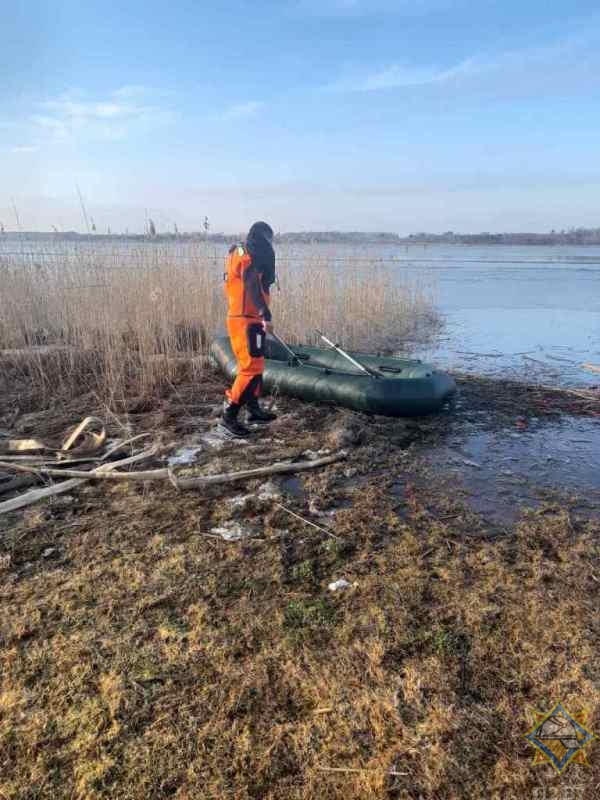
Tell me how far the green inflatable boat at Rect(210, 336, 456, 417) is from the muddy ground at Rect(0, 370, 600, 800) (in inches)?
Answer: 41.0

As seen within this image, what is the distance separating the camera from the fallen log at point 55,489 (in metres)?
3.14

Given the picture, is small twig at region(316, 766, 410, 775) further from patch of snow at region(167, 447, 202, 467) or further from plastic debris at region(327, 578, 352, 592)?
patch of snow at region(167, 447, 202, 467)

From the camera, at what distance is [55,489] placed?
334 cm

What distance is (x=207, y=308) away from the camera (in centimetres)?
791

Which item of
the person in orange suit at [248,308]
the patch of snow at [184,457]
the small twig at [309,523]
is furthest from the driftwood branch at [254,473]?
the person in orange suit at [248,308]

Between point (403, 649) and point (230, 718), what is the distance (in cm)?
74

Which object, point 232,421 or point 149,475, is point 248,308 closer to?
point 232,421

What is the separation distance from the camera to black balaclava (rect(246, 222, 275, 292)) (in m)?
4.49

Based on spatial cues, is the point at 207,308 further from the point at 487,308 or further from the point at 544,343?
the point at 487,308

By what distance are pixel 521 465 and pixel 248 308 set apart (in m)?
2.53
